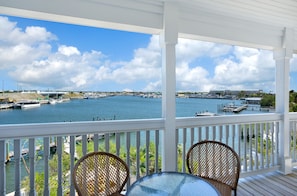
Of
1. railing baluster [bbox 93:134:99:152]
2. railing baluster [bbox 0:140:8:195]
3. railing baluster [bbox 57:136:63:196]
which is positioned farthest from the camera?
railing baluster [bbox 93:134:99:152]

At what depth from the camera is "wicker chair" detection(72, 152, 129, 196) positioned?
181 cm

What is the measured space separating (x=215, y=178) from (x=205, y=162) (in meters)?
0.19

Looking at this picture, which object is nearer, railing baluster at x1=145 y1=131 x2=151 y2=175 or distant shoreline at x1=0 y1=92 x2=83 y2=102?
distant shoreline at x1=0 y1=92 x2=83 y2=102

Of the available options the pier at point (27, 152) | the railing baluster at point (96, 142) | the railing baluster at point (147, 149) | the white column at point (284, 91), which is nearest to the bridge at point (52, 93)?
the pier at point (27, 152)

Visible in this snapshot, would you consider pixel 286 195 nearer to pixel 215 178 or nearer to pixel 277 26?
pixel 215 178

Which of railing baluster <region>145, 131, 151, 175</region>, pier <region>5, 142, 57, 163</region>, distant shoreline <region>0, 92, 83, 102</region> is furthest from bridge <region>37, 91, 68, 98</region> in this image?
railing baluster <region>145, 131, 151, 175</region>

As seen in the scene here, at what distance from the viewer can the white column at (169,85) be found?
8.35ft

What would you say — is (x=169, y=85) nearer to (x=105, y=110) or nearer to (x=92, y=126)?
(x=105, y=110)

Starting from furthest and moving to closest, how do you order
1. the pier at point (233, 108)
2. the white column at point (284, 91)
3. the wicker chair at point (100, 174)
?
the white column at point (284, 91) → the pier at point (233, 108) → the wicker chair at point (100, 174)

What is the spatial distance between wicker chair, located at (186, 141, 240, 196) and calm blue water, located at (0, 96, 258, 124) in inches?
25.4

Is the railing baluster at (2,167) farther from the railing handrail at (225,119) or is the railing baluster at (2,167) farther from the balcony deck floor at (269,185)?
the balcony deck floor at (269,185)

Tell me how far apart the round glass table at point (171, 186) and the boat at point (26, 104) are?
1.52m

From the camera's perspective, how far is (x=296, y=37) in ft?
11.9

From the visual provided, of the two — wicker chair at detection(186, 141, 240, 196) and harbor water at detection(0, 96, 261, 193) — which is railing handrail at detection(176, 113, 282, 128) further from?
wicker chair at detection(186, 141, 240, 196)
